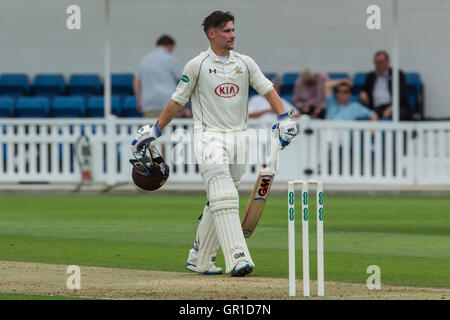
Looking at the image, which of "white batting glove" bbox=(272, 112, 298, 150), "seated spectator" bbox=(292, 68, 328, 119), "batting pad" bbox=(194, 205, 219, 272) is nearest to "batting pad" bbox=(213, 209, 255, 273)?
"batting pad" bbox=(194, 205, 219, 272)

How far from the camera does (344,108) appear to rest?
791 inches

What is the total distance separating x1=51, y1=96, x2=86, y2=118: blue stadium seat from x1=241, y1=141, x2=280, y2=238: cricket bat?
44.5 feet

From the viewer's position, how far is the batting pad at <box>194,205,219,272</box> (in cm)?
952

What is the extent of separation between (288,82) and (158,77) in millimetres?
4519

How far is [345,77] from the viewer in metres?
23.1

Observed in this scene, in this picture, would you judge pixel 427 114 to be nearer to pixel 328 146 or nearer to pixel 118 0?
pixel 328 146

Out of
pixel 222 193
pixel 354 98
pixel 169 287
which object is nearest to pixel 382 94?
pixel 354 98

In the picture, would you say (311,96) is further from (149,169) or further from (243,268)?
(243,268)

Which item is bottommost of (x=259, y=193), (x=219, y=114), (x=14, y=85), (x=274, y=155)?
(x=259, y=193)

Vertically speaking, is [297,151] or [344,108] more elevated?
[344,108]

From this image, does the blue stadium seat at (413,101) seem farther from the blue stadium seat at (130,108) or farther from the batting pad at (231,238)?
the batting pad at (231,238)
